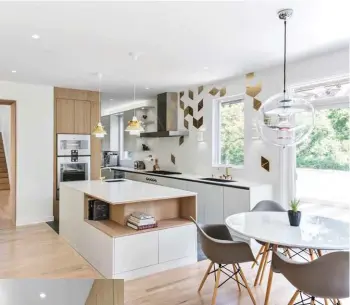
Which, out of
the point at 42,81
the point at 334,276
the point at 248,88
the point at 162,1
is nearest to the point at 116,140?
the point at 42,81

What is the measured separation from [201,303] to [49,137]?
14.3ft

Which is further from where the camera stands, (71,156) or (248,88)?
(71,156)

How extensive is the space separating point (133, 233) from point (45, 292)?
1580 millimetres

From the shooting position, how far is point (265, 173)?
4695 mm

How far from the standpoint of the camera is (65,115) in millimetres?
6047

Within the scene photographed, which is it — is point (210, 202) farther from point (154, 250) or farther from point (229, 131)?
point (154, 250)

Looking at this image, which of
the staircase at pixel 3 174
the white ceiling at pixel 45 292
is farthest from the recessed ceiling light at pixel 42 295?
the staircase at pixel 3 174

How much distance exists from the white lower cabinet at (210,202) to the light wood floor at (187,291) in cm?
135

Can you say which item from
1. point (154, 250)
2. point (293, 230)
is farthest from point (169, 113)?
point (293, 230)

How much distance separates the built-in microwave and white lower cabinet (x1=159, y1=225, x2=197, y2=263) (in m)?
3.38

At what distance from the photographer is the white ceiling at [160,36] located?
2.59 metres

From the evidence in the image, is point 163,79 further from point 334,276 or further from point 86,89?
point 334,276

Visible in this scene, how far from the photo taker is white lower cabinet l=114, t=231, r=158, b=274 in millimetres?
3197

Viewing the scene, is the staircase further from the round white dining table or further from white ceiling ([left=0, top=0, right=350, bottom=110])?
the round white dining table
